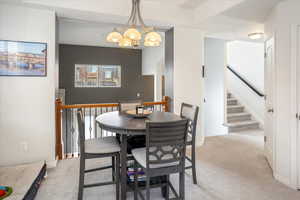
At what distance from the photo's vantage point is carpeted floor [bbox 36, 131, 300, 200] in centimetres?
230

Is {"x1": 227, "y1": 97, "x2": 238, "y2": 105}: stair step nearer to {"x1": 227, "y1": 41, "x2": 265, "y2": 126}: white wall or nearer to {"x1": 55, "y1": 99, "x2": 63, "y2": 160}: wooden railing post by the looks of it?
{"x1": 227, "y1": 41, "x2": 265, "y2": 126}: white wall

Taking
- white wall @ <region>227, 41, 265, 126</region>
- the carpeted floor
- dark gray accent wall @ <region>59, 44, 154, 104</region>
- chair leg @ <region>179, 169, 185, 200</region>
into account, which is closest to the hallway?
the carpeted floor

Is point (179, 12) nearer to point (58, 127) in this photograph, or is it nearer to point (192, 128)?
point (192, 128)

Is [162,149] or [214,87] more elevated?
[214,87]

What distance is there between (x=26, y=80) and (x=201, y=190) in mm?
2935

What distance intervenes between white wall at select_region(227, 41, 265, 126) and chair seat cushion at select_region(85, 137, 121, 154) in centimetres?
501

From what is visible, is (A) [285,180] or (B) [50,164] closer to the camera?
(A) [285,180]

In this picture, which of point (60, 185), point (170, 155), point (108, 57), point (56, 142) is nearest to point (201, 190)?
point (170, 155)

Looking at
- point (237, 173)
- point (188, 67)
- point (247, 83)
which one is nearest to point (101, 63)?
point (188, 67)

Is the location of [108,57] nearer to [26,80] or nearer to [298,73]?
[26,80]

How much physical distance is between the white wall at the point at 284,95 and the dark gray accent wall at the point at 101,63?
6599mm

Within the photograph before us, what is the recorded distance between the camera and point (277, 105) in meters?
2.69

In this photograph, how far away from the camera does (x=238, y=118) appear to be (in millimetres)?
5797

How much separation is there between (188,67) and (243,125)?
2.73m
